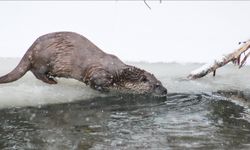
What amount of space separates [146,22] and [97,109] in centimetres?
282

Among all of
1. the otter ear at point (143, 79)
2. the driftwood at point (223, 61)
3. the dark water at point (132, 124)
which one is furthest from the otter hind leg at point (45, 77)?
the driftwood at point (223, 61)

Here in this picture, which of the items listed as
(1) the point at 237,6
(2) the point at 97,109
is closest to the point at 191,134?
(2) the point at 97,109

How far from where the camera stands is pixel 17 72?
15.4 feet

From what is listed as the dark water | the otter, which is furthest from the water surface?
the otter

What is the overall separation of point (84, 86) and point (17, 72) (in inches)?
25.6

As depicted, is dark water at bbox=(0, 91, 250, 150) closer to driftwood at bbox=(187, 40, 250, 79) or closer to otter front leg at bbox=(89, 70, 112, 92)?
otter front leg at bbox=(89, 70, 112, 92)

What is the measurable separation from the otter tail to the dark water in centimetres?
66

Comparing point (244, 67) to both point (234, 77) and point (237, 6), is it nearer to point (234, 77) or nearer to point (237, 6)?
point (234, 77)

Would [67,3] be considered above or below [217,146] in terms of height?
above

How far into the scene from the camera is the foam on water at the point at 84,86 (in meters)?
4.36

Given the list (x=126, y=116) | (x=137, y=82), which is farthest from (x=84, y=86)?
(x=126, y=116)

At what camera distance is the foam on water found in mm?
4359

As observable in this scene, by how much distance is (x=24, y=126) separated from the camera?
358 cm

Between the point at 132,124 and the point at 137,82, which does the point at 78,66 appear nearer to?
the point at 137,82
